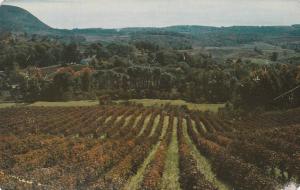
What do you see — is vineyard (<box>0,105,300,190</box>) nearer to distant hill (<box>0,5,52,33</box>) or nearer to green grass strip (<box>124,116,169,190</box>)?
green grass strip (<box>124,116,169,190</box>)

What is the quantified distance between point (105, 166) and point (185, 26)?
6.59 feet

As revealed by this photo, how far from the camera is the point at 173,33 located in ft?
29.4

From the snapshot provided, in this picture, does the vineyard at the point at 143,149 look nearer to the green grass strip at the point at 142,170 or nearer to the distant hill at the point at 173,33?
the green grass strip at the point at 142,170

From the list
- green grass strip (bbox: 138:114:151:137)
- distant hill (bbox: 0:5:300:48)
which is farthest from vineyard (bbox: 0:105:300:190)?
distant hill (bbox: 0:5:300:48)

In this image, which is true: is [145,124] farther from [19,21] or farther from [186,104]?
[19,21]

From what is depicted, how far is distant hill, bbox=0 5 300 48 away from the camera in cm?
887

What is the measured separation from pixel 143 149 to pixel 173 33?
1483 millimetres

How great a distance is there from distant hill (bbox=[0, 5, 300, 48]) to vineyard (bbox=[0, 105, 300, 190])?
2.92ft

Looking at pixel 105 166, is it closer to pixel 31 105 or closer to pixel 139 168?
pixel 139 168

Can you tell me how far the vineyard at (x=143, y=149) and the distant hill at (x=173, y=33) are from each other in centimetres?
89

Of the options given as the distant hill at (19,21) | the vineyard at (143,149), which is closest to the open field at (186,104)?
the vineyard at (143,149)

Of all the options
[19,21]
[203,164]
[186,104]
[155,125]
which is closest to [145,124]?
[155,125]

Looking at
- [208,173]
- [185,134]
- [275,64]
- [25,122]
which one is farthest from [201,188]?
[25,122]

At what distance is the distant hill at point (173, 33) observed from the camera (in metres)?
8.87
